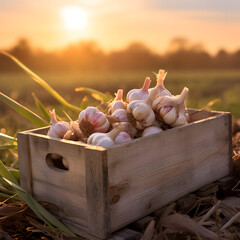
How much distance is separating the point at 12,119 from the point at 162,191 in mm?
3060

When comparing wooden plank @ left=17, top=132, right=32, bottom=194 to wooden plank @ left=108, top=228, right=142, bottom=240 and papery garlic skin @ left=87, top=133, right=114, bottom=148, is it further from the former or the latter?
wooden plank @ left=108, top=228, right=142, bottom=240

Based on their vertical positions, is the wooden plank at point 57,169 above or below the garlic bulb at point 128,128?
below

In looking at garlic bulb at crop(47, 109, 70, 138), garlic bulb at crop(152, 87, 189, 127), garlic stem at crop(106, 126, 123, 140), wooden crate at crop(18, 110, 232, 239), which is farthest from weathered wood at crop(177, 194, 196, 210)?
garlic bulb at crop(47, 109, 70, 138)

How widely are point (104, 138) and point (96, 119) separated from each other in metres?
0.13

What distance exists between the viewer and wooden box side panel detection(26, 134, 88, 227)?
1.45m

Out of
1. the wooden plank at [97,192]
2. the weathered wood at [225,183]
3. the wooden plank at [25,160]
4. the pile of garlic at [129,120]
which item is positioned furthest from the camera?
the weathered wood at [225,183]

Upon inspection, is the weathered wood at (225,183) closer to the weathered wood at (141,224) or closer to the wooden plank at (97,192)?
the weathered wood at (141,224)

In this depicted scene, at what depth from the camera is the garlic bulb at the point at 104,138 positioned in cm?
144

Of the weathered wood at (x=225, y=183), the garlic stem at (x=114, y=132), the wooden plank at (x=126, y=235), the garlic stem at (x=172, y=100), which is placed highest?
the garlic stem at (x=172, y=100)

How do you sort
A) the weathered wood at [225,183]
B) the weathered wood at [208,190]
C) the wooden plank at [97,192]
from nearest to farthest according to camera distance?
the wooden plank at [97,192]
the weathered wood at [208,190]
the weathered wood at [225,183]

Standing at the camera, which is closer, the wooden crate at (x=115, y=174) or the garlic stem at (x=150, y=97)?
the wooden crate at (x=115, y=174)

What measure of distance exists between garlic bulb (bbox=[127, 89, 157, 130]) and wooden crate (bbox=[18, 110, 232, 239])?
82mm

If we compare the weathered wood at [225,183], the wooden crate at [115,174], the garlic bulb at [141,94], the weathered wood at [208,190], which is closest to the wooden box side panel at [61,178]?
the wooden crate at [115,174]

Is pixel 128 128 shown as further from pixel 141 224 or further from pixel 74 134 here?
pixel 141 224
